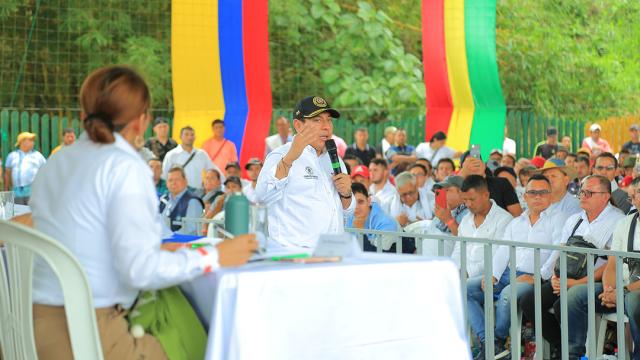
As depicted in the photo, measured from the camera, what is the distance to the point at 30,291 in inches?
122

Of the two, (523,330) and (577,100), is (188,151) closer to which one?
(523,330)

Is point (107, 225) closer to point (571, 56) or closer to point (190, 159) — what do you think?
point (190, 159)

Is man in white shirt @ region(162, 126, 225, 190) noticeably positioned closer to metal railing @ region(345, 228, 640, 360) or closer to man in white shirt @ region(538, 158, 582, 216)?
man in white shirt @ region(538, 158, 582, 216)

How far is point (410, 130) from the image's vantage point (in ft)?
67.3

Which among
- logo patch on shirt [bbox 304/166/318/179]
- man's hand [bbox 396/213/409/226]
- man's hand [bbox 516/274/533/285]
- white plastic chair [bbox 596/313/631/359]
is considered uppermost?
logo patch on shirt [bbox 304/166/318/179]

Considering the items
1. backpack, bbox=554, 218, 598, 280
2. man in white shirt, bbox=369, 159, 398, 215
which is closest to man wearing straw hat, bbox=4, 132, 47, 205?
man in white shirt, bbox=369, 159, 398, 215

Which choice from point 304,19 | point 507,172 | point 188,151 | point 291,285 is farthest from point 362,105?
point 291,285

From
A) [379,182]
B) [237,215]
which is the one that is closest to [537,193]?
[379,182]

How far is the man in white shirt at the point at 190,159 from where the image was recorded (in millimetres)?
12266

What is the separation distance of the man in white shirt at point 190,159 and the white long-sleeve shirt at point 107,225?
9.04 meters

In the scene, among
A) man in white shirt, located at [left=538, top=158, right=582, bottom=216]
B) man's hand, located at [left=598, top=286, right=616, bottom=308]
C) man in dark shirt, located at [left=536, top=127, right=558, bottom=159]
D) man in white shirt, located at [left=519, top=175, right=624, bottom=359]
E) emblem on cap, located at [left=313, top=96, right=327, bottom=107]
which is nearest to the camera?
emblem on cap, located at [left=313, top=96, right=327, bottom=107]

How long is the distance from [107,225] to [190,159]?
933cm

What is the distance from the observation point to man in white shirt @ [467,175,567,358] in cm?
634

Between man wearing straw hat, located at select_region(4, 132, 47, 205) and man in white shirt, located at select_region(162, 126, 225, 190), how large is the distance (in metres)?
2.59
